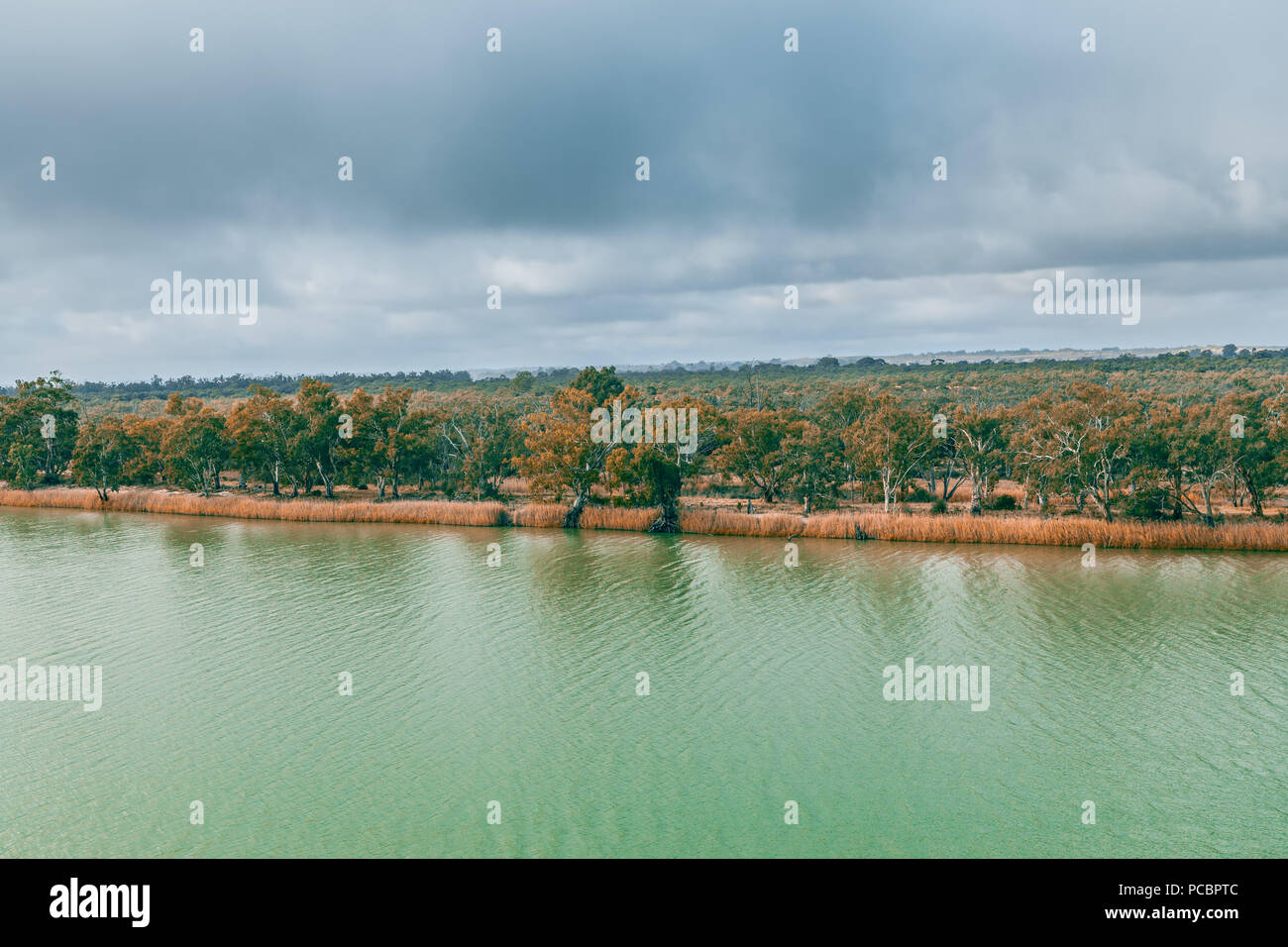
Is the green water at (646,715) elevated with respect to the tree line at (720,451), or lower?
lower

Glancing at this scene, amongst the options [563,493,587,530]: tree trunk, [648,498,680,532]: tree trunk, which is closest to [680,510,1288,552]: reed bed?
[648,498,680,532]: tree trunk

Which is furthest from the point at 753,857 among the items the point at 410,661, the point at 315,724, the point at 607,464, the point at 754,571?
the point at 607,464

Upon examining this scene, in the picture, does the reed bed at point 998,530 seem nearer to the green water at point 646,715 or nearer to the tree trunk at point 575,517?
the green water at point 646,715

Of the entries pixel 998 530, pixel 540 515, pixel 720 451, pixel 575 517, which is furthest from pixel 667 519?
pixel 998 530

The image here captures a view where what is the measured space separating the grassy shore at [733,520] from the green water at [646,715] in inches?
151

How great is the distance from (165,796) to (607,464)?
98.9ft

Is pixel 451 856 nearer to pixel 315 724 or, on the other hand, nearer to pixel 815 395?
pixel 315 724

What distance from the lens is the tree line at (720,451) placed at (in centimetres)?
3894

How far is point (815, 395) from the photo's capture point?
87.5m

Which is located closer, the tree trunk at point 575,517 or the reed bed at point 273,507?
the tree trunk at point 575,517

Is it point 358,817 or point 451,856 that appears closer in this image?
point 451,856

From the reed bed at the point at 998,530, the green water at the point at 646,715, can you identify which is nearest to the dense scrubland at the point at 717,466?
the reed bed at the point at 998,530

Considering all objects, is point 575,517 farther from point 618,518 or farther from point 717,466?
point 717,466

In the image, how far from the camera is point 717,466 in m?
49.2
